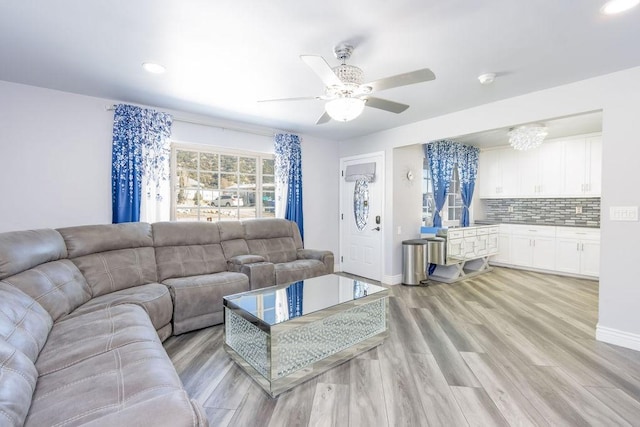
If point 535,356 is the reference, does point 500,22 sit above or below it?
above

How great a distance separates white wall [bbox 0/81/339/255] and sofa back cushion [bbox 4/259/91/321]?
40.5 inches

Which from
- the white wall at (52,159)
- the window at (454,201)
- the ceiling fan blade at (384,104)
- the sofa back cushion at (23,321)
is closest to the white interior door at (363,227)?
the window at (454,201)

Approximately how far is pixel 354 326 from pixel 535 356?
146 cm

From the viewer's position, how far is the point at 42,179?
10.2 ft

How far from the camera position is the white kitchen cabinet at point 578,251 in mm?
4642

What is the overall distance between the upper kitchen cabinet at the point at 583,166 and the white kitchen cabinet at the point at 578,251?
66 centimetres

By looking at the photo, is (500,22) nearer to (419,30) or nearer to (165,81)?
(419,30)

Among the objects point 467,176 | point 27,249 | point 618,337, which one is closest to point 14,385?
point 27,249

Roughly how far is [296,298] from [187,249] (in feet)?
5.47

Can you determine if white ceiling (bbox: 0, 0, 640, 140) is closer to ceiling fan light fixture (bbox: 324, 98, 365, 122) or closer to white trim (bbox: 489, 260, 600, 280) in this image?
ceiling fan light fixture (bbox: 324, 98, 365, 122)

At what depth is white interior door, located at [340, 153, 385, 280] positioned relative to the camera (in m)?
4.82

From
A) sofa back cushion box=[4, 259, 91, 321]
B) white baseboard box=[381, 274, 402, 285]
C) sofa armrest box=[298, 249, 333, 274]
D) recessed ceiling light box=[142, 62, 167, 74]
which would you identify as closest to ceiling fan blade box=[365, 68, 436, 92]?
recessed ceiling light box=[142, 62, 167, 74]

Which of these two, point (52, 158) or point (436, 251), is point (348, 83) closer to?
point (52, 158)

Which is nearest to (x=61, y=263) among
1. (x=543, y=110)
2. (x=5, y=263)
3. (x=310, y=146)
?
(x=5, y=263)
